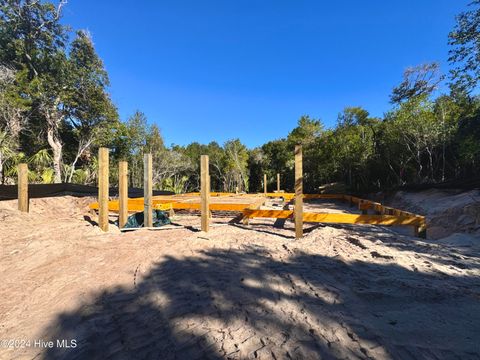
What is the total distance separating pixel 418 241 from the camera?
5.11 m

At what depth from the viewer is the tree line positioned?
36.6 ft

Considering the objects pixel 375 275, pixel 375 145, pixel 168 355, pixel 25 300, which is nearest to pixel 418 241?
pixel 375 275

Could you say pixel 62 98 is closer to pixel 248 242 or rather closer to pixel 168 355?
pixel 248 242

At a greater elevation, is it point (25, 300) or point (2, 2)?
point (2, 2)

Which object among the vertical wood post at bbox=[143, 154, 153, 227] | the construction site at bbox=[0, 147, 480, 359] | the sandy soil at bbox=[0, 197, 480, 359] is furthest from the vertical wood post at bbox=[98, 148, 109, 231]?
the vertical wood post at bbox=[143, 154, 153, 227]

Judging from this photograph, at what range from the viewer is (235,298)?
2.58 meters

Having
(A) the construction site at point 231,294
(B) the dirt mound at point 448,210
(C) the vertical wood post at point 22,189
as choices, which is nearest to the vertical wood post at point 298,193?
(A) the construction site at point 231,294

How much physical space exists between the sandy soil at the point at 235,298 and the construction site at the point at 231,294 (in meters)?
0.01

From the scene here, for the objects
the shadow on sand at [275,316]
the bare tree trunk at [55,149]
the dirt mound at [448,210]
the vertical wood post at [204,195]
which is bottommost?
the shadow on sand at [275,316]

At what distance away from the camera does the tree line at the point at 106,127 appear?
36.6 feet

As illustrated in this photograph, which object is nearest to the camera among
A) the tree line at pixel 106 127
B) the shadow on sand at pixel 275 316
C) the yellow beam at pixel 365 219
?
the shadow on sand at pixel 275 316

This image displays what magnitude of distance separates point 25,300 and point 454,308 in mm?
4344

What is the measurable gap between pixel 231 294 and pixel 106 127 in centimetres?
1486

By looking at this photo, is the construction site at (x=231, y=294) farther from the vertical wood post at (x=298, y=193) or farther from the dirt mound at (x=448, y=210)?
the dirt mound at (x=448, y=210)
